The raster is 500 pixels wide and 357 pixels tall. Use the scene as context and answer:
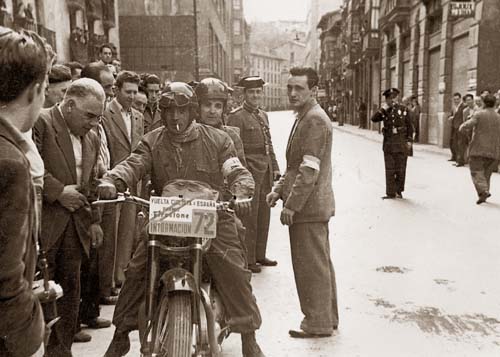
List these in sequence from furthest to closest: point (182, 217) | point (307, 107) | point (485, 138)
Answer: point (485, 138) → point (307, 107) → point (182, 217)

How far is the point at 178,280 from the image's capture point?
3.07 m

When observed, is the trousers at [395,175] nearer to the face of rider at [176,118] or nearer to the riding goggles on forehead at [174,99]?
the face of rider at [176,118]

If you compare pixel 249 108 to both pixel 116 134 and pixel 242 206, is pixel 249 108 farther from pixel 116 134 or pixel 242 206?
pixel 242 206

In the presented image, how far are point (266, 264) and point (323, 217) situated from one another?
2326mm

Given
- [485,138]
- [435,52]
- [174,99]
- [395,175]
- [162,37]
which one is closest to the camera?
[174,99]

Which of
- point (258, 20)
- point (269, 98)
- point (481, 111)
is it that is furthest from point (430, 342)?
point (258, 20)

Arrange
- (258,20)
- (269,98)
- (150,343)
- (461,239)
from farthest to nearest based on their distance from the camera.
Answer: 1. (258,20)
2. (269,98)
3. (461,239)
4. (150,343)

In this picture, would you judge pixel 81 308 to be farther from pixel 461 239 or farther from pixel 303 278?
pixel 461 239

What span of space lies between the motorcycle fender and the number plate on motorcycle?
0.68 ft

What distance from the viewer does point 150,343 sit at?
313 centimetres

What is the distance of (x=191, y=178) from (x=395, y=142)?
8.31 m

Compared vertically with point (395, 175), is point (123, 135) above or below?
above

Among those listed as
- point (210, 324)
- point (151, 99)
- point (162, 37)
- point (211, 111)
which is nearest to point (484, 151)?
point (151, 99)

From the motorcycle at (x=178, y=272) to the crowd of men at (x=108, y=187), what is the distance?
0.21 meters
